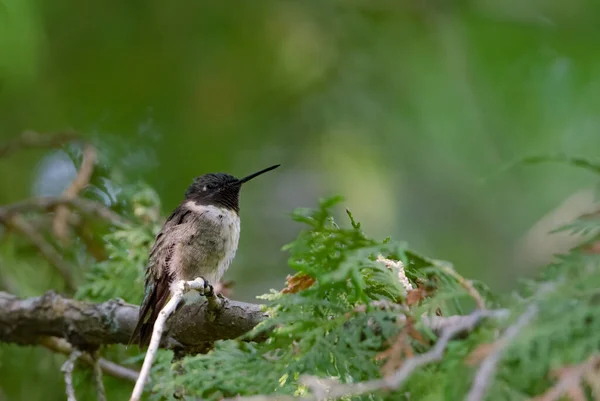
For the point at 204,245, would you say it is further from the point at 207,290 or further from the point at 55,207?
the point at 207,290

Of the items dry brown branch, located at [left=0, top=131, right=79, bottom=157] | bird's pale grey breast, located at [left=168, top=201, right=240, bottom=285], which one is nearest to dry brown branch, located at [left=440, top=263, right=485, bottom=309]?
bird's pale grey breast, located at [left=168, top=201, right=240, bottom=285]

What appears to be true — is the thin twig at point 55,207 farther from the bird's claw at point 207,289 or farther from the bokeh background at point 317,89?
the bird's claw at point 207,289

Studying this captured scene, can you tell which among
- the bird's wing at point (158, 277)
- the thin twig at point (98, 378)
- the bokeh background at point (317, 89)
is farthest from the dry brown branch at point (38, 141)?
the thin twig at point (98, 378)

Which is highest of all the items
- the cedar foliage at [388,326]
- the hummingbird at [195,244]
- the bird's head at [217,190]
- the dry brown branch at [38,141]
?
the dry brown branch at [38,141]

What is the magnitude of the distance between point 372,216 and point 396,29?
1.53 m

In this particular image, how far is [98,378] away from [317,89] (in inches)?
133

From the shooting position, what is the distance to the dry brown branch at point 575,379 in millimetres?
1187

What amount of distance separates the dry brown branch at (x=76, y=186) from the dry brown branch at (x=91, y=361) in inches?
26.7

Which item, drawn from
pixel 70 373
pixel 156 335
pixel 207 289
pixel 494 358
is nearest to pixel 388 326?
pixel 494 358

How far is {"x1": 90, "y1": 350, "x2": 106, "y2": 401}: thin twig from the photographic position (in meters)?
2.93

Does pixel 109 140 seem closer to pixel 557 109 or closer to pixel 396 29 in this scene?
pixel 396 29

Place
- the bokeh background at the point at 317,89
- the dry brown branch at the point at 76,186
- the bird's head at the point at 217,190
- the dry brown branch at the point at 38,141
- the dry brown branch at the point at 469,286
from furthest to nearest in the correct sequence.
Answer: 1. the bokeh background at the point at 317,89
2. the bird's head at the point at 217,190
3. the dry brown branch at the point at 38,141
4. the dry brown branch at the point at 76,186
5. the dry brown branch at the point at 469,286

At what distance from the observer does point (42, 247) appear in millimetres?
4051

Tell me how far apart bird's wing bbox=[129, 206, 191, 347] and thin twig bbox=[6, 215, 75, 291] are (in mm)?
695
